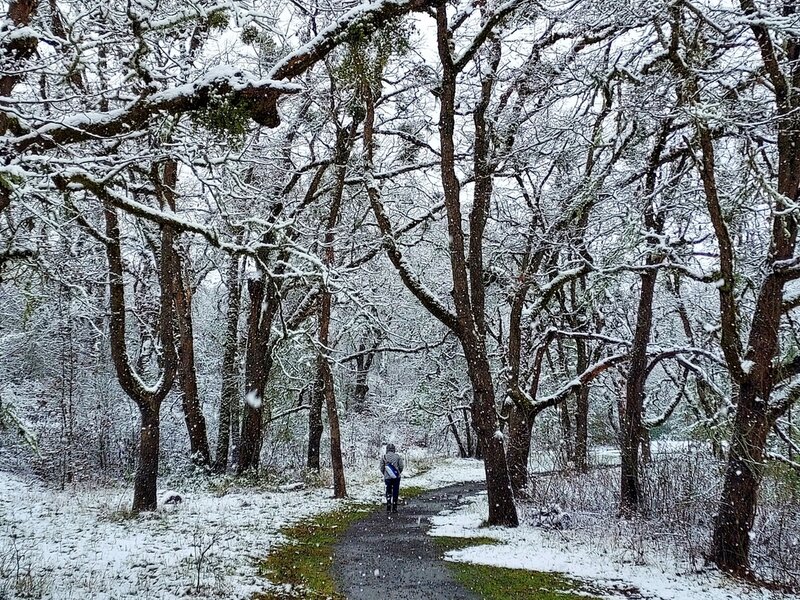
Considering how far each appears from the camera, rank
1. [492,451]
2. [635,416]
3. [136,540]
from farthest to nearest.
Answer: [635,416] < [492,451] < [136,540]

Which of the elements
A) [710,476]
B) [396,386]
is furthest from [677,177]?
[396,386]

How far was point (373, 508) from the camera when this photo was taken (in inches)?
547

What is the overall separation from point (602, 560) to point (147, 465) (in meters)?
8.10

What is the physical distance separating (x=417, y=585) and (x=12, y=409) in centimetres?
495

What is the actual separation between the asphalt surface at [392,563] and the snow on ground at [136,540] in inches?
47.3

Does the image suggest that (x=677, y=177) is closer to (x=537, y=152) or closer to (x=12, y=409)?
(x=537, y=152)

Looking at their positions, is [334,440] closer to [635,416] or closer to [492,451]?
[492,451]

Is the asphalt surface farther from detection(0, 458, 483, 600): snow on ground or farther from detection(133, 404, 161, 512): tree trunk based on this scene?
detection(133, 404, 161, 512): tree trunk

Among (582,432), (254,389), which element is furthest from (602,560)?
(254,389)

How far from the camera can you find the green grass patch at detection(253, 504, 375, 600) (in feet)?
21.9

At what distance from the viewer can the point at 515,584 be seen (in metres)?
7.04

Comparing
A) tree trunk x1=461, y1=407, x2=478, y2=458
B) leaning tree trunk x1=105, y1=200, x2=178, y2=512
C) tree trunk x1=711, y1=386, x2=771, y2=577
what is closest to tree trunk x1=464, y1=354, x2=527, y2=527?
tree trunk x1=711, y1=386, x2=771, y2=577

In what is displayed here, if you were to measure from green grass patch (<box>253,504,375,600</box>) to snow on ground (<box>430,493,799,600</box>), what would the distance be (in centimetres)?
191

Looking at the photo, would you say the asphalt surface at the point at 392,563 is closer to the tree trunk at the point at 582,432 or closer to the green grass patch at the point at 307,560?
the green grass patch at the point at 307,560
